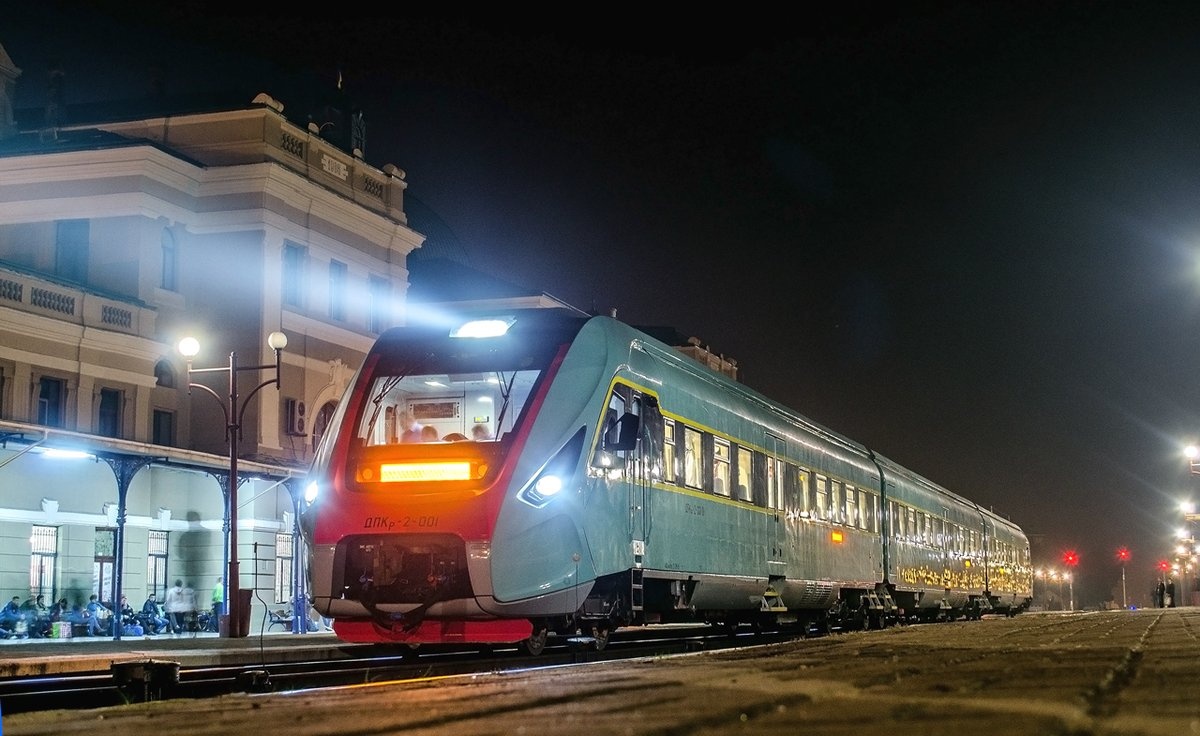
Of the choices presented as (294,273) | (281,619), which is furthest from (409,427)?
(294,273)

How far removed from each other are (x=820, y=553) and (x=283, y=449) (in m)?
18.7

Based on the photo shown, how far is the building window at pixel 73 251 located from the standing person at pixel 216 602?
8423mm

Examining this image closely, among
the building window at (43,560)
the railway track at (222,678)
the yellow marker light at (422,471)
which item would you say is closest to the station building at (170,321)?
the building window at (43,560)

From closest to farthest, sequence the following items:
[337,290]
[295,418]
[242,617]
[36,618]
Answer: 1. [242,617]
2. [36,618]
3. [295,418]
4. [337,290]

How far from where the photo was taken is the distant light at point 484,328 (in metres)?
14.3

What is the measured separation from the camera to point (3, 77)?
37.7 metres

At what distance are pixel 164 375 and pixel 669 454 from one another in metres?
22.4

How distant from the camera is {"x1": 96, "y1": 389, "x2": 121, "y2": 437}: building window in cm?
3191

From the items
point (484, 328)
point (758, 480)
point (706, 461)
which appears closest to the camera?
point (484, 328)

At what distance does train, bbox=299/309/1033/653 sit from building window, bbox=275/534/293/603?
2020cm

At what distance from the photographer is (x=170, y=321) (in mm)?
35594

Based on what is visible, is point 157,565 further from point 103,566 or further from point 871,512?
point 871,512

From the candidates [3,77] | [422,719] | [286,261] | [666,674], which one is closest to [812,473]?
[666,674]

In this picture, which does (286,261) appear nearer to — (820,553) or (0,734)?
(820,553)
